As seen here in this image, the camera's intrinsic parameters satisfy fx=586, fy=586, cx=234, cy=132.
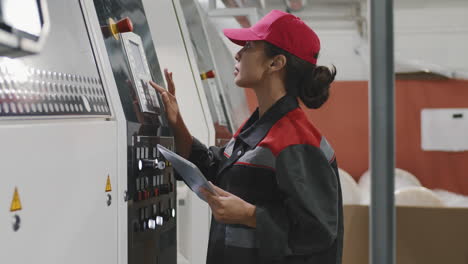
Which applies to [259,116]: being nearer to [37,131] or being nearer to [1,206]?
Result: [37,131]

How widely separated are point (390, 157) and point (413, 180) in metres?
5.19

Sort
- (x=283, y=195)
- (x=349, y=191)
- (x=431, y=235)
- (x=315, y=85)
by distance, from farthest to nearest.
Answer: (x=349, y=191) < (x=431, y=235) < (x=315, y=85) < (x=283, y=195)

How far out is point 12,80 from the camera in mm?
1126

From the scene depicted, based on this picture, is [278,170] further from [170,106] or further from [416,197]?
[416,197]

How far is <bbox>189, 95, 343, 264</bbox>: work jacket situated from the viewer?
58.1 inches

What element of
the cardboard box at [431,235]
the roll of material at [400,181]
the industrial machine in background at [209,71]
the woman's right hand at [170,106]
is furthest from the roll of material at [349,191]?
the woman's right hand at [170,106]

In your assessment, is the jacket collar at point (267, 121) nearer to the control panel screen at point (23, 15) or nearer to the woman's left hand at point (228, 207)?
the woman's left hand at point (228, 207)

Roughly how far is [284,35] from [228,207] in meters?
0.53

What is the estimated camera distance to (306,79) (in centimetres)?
171

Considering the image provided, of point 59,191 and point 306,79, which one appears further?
point 306,79

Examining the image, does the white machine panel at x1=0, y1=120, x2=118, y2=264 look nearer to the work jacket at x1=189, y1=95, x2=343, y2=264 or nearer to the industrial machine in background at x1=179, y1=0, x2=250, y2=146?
the work jacket at x1=189, y1=95, x2=343, y2=264

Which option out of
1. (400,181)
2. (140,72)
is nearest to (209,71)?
(140,72)

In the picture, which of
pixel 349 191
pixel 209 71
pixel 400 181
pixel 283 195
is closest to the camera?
pixel 283 195

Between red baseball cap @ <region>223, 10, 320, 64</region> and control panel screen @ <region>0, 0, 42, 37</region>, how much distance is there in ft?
2.19
